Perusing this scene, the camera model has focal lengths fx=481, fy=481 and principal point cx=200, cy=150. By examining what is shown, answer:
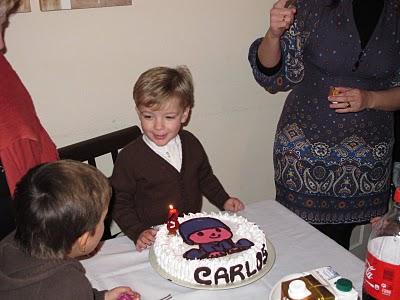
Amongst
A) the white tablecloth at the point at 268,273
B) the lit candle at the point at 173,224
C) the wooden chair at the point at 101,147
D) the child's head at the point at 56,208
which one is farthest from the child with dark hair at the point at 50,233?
the wooden chair at the point at 101,147

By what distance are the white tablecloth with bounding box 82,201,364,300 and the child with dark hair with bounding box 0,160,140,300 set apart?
15 cm

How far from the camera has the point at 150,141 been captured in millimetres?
1596

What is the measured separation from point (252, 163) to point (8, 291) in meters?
1.48

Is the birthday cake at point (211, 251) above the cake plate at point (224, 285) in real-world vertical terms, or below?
above

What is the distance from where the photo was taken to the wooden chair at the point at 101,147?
155 centimetres

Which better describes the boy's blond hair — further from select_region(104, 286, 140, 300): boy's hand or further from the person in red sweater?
select_region(104, 286, 140, 300): boy's hand

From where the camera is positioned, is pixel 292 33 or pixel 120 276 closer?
pixel 120 276

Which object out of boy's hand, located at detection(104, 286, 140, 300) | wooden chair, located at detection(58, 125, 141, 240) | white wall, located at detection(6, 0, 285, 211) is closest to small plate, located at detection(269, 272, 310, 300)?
boy's hand, located at detection(104, 286, 140, 300)

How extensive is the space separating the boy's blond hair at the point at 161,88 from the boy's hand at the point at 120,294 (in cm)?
63

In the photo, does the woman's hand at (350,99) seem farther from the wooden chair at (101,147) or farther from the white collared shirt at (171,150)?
the wooden chair at (101,147)

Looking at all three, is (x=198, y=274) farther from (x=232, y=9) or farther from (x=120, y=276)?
(x=232, y=9)

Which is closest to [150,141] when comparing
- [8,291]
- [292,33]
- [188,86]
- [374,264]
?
[188,86]

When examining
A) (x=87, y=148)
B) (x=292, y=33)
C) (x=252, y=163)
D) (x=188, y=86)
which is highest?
(x=292, y=33)

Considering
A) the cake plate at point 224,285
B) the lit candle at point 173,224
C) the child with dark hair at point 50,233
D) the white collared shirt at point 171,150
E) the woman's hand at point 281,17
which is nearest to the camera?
the child with dark hair at point 50,233
